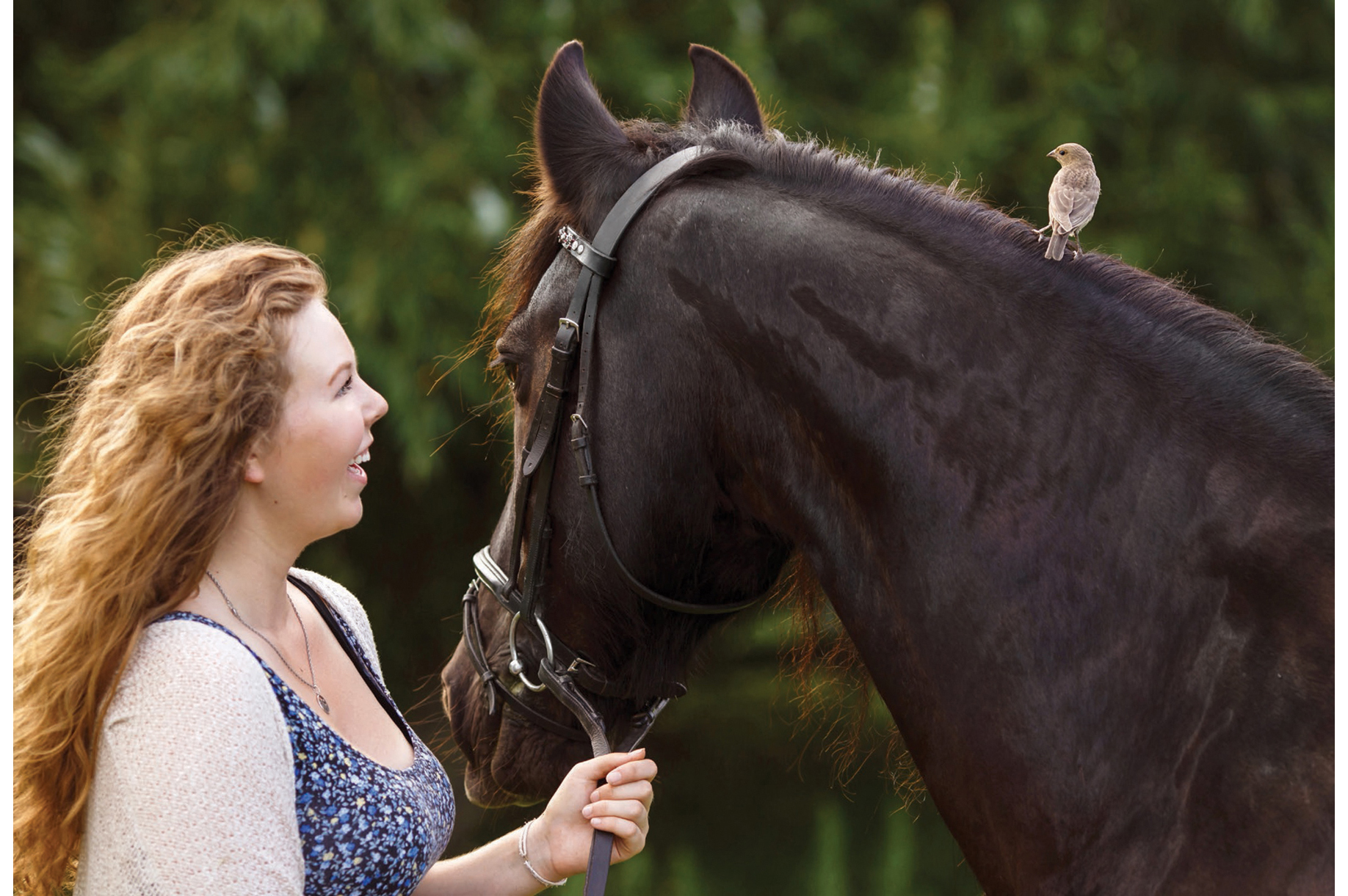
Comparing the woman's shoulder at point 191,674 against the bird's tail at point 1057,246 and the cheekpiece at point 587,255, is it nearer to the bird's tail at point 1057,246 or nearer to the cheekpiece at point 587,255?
the cheekpiece at point 587,255

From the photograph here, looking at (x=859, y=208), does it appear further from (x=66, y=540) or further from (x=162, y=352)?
(x=66, y=540)

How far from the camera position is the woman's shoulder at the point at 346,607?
1.75 m

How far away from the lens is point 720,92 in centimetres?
187

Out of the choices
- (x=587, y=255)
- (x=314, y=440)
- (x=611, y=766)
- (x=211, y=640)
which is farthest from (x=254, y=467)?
(x=611, y=766)

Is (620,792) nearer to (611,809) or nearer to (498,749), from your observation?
(611,809)

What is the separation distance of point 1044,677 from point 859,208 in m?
0.64

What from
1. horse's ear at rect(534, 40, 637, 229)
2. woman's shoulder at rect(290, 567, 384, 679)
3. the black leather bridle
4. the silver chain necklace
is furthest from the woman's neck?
horse's ear at rect(534, 40, 637, 229)

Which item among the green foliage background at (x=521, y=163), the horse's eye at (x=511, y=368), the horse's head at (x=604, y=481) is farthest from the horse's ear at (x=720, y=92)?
the green foliage background at (x=521, y=163)

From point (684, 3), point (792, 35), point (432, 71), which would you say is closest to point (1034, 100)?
point (792, 35)

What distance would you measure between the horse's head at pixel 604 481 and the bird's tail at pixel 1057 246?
1.42 ft

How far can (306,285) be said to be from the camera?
1.49 m

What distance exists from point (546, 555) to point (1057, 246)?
32.9 inches

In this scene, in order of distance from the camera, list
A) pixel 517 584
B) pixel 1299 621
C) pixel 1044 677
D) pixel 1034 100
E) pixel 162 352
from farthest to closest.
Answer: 1. pixel 1034 100
2. pixel 517 584
3. pixel 162 352
4. pixel 1044 677
5. pixel 1299 621

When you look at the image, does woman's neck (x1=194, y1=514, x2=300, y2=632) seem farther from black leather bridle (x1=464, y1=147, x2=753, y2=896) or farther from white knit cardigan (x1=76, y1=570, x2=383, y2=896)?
black leather bridle (x1=464, y1=147, x2=753, y2=896)
